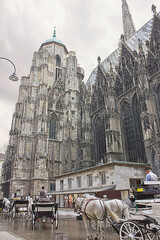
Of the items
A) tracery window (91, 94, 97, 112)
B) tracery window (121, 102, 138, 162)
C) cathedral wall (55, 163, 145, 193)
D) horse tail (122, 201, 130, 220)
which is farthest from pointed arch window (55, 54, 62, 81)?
horse tail (122, 201, 130, 220)

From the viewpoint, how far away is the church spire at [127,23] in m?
51.5

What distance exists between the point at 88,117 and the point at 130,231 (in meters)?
28.9

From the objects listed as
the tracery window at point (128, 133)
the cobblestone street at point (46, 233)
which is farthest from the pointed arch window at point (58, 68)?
the cobblestone street at point (46, 233)

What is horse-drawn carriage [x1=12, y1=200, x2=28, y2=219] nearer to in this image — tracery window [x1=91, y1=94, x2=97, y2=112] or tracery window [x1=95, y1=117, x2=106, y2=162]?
tracery window [x1=95, y1=117, x2=106, y2=162]

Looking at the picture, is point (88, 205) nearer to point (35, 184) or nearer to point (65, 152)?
point (35, 184)

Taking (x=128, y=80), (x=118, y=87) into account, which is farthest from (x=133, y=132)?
(x=118, y=87)

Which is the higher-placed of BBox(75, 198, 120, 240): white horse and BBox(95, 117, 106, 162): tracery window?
BBox(95, 117, 106, 162): tracery window

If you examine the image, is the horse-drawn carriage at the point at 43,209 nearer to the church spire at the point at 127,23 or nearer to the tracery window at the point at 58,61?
the tracery window at the point at 58,61

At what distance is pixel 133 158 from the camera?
24.2 metres

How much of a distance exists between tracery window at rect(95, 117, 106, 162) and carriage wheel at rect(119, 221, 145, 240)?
2469cm

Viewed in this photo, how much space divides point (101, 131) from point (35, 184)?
44.9ft

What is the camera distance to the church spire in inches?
2026

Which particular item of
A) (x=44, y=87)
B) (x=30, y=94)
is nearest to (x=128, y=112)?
(x=44, y=87)

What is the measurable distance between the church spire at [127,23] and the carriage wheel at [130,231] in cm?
5303
